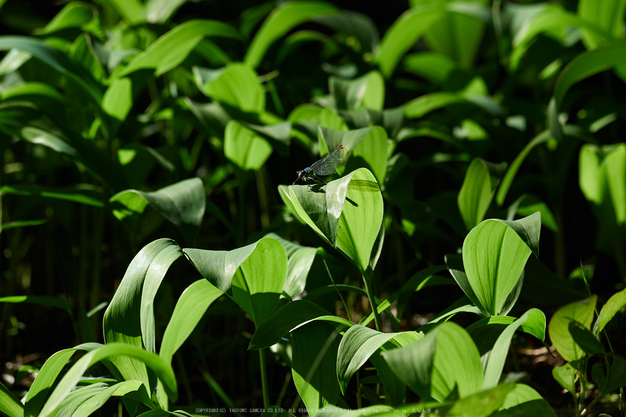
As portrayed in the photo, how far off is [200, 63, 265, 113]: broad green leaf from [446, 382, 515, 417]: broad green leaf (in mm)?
720

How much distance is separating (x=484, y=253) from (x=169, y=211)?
421 millimetres

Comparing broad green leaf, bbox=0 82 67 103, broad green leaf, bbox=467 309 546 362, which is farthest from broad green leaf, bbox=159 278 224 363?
broad green leaf, bbox=0 82 67 103

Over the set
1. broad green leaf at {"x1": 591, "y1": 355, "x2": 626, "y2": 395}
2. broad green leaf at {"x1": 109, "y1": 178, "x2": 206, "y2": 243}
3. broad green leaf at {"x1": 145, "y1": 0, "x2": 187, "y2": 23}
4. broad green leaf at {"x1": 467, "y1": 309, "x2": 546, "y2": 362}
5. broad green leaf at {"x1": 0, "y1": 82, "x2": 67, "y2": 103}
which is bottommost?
broad green leaf at {"x1": 591, "y1": 355, "x2": 626, "y2": 395}

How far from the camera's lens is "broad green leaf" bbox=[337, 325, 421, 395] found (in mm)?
485

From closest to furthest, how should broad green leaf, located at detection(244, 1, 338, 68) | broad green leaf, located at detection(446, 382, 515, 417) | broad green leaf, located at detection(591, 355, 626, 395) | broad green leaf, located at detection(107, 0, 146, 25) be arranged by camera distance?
broad green leaf, located at detection(446, 382, 515, 417) < broad green leaf, located at detection(591, 355, 626, 395) < broad green leaf, located at detection(244, 1, 338, 68) < broad green leaf, located at detection(107, 0, 146, 25)

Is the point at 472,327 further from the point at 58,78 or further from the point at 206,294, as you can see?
the point at 58,78

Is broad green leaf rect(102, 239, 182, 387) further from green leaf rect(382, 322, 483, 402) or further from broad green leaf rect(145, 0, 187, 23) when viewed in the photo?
broad green leaf rect(145, 0, 187, 23)

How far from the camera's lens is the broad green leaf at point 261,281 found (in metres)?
0.60

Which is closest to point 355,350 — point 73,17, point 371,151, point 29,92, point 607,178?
point 371,151

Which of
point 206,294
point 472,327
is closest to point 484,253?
point 472,327

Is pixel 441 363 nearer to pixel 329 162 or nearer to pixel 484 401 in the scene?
pixel 484 401

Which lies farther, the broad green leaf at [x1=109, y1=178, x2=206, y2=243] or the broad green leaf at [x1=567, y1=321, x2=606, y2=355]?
the broad green leaf at [x1=109, y1=178, x2=206, y2=243]

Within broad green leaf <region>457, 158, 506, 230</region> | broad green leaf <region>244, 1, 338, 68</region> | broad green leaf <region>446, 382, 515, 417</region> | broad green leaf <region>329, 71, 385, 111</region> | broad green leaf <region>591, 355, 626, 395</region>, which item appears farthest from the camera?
broad green leaf <region>244, 1, 338, 68</region>

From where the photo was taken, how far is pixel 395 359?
397 millimetres
